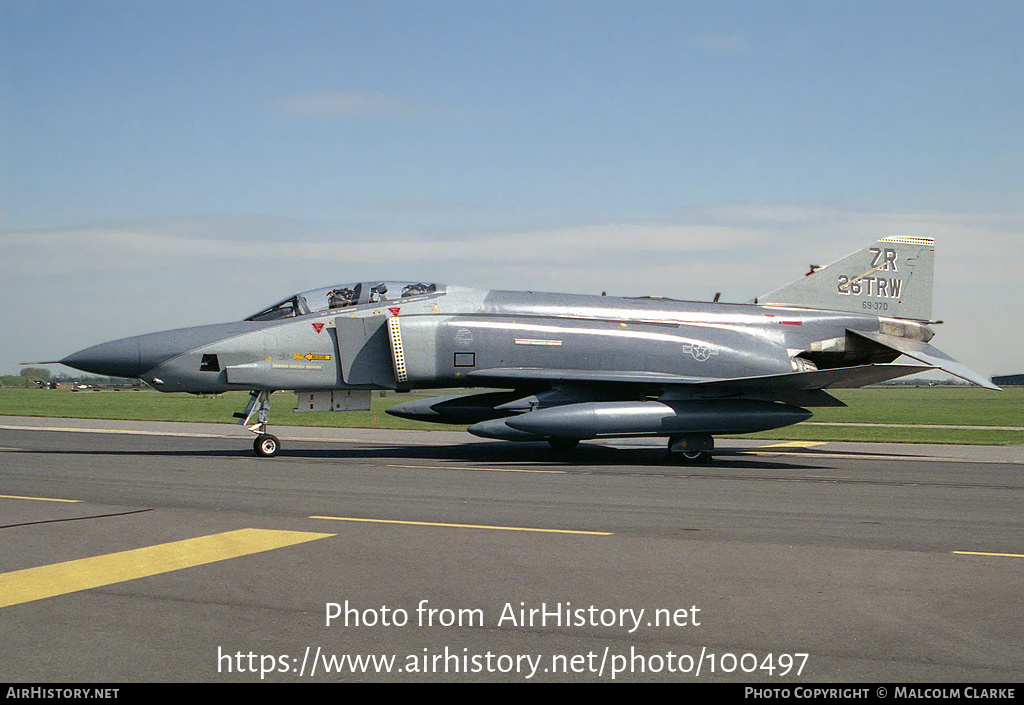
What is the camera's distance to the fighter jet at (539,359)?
55.7ft

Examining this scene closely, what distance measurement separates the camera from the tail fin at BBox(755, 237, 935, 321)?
20.7m

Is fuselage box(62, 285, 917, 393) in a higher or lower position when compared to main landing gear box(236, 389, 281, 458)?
higher

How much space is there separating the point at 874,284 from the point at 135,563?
58.8 feet

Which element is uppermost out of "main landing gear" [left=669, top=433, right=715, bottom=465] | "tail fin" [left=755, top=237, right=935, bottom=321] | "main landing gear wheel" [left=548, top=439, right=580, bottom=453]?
"tail fin" [left=755, top=237, right=935, bottom=321]

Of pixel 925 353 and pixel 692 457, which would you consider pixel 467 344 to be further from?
pixel 925 353

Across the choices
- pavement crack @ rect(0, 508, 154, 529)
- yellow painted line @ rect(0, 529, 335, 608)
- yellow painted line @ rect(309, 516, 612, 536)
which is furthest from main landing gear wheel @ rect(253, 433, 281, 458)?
yellow painted line @ rect(0, 529, 335, 608)

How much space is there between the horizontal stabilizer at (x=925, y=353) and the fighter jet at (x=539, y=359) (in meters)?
0.07

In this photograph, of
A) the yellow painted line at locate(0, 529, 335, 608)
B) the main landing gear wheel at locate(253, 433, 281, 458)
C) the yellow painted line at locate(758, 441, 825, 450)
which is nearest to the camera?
the yellow painted line at locate(0, 529, 335, 608)

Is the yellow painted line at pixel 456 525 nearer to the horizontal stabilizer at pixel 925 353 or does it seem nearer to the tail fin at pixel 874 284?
the horizontal stabilizer at pixel 925 353

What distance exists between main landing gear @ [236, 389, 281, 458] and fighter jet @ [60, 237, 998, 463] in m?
0.04

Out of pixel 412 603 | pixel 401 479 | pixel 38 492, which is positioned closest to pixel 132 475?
pixel 38 492

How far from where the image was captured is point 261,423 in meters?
17.7

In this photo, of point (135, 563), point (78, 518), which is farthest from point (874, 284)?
point (135, 563)

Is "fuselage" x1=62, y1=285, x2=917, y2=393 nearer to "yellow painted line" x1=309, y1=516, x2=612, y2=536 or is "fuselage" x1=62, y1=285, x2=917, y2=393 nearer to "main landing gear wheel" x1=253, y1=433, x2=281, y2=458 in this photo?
"main landing gear wheel" x1=253, y1=433, x2=281, y2=458
